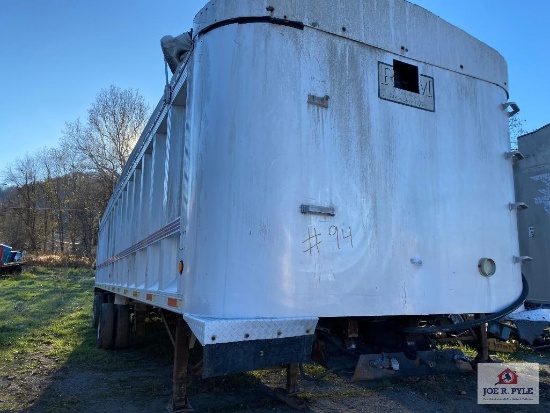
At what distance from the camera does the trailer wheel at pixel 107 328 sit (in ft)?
24.0

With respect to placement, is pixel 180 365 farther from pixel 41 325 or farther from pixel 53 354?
pixel 41 325

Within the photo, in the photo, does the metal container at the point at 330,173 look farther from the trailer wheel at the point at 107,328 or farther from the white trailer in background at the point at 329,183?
the trailer wheel at the point at 107,328

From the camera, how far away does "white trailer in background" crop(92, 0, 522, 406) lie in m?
2.56

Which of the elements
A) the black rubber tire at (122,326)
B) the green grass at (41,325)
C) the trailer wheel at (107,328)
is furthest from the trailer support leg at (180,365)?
the trailer wheel at (107,328)

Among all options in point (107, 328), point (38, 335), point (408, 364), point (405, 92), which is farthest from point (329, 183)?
point (38, 335)

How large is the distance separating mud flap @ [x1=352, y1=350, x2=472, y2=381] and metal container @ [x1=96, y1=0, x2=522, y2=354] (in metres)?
0.38

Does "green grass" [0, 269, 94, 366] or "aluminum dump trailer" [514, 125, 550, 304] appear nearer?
"aluminum dump trailer" [514, 125, 550, 304]

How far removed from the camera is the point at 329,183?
110 inches

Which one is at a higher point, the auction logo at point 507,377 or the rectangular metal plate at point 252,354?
the rectangular metal plate at point 252,354

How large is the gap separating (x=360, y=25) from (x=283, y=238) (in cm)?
→ 164

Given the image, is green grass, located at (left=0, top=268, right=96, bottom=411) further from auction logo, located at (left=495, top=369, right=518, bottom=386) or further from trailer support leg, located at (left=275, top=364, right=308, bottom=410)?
auction logo, located at (left=495, top=369, right=518, bottom=386)

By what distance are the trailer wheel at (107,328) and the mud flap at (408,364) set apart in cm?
550

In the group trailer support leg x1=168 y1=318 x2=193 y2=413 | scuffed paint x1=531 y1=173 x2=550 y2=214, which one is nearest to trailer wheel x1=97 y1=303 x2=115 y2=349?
trailer support leg x1=168 y1=318 x2=193 y2=413

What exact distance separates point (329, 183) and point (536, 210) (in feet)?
13.2
